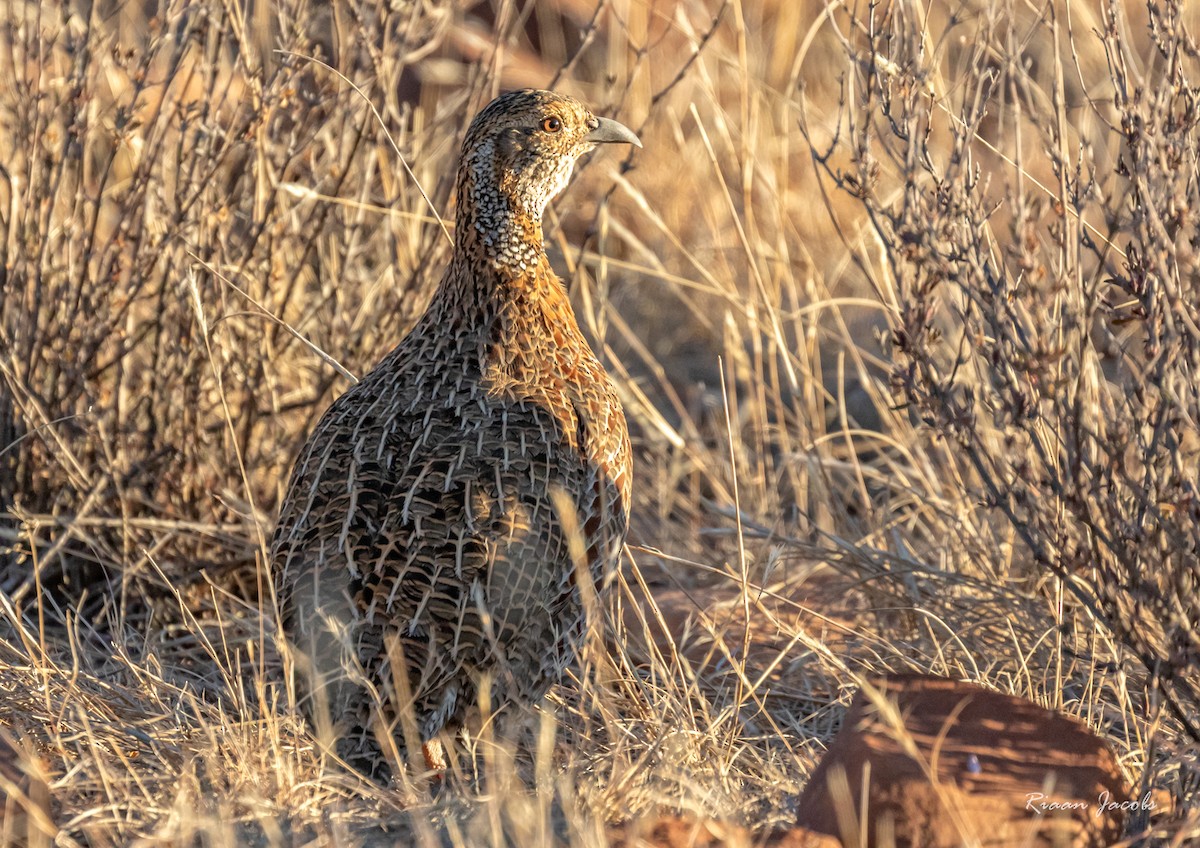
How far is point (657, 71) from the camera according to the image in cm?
842

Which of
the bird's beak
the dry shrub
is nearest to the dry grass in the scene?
the dry shrub

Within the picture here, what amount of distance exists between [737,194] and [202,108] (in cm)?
391

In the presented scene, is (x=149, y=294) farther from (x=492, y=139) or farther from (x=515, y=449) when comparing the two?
(x=515, y=449)

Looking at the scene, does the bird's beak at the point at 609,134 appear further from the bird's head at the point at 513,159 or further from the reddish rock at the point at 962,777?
the reddish rock at the point at 962,777

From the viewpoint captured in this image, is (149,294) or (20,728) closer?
(20,728)

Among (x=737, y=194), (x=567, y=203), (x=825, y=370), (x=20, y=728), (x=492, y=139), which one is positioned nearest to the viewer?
(x=20, y=728)

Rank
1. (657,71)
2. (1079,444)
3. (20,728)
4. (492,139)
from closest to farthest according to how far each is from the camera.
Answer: (1079,444) → (20,728) → (492,139) → (657,71)

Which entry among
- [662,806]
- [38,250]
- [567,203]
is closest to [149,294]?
[38,250]

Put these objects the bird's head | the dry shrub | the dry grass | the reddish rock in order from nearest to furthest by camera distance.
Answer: the reddish rock
the dry shrub
the dry grass
the bird's head

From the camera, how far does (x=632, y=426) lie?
6066 millimetres

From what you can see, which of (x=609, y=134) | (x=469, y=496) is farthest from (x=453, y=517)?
(x=609, y=134)

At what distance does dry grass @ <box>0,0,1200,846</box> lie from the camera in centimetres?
293
